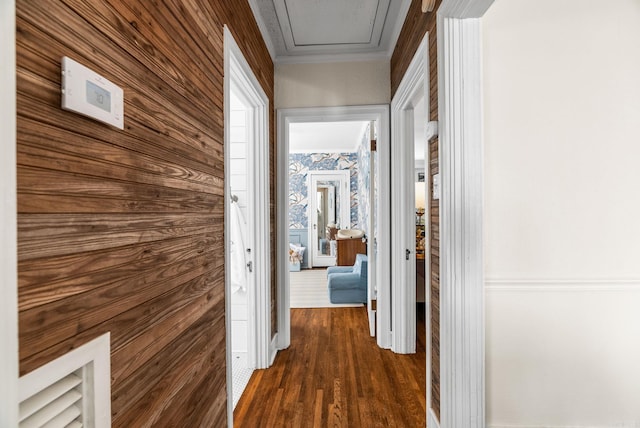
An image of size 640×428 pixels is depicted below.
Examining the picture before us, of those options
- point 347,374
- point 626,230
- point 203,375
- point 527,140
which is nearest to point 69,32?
point 203,375

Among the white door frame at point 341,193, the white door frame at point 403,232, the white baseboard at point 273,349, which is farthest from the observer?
the white door frame at point 341,193

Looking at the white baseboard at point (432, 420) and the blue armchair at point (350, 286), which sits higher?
the blue armchair at point (350, 286)

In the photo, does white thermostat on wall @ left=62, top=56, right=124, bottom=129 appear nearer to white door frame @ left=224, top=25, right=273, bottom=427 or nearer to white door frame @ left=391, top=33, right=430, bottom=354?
white door frame @ left=224, top=25, right=273, bottom=427

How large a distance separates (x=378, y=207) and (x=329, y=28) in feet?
4.81

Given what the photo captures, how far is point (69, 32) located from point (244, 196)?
1.95 metres

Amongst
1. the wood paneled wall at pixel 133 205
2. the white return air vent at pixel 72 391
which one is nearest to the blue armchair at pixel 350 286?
the wood paneled wall at pixel 133 205

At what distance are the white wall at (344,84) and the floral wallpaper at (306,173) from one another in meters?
4.42

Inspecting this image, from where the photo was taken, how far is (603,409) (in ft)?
5.19

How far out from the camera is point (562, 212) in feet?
5.15

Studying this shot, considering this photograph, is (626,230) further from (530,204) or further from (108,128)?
(108,128)

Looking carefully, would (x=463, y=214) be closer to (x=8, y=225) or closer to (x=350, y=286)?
(x=8, y=225)

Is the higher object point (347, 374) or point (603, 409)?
point (603, 409)

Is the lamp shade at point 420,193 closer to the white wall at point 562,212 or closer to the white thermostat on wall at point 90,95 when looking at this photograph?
the white wall at point 562,212

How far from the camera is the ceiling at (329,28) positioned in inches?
84.5
